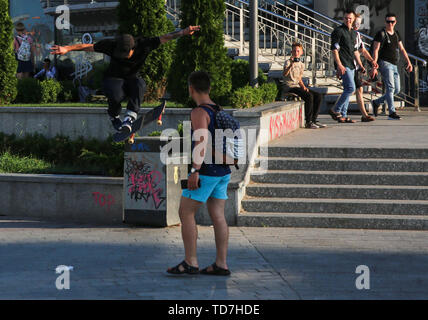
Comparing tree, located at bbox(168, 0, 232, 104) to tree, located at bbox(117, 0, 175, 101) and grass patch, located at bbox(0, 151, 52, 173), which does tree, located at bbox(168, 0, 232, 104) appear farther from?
grass patch, located at bbox(0, 151, 52, 173)

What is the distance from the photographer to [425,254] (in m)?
7.99

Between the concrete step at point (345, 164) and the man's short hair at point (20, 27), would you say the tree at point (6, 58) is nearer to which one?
the concrete step at point (345, 164)

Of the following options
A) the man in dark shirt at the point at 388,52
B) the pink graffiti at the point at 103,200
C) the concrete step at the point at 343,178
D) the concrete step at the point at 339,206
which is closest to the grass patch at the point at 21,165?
the pink graffiti at the point at 103,200

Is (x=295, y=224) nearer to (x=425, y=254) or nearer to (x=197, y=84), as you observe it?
(x=425, y=254)

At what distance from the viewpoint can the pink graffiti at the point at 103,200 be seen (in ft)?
33.5

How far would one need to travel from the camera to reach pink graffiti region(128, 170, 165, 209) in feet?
31.5

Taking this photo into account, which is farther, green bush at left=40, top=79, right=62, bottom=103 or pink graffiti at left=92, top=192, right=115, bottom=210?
green bush at left=40, top=79, right=62, bottom=103

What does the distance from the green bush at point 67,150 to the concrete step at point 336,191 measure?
6.96 ft

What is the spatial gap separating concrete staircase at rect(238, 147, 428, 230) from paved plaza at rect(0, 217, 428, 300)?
21 cm

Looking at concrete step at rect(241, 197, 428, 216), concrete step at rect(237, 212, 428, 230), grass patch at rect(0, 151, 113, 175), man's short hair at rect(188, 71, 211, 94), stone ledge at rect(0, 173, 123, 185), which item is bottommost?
concrete step at rect(237, 212, 428, 230)

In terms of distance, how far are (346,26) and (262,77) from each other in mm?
1875

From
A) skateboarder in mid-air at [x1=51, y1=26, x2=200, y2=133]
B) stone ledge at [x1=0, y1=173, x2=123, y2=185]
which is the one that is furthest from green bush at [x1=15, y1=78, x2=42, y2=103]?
skateboarder in mid-air at [x1=51, y1=26, x2=200, y2=133]
